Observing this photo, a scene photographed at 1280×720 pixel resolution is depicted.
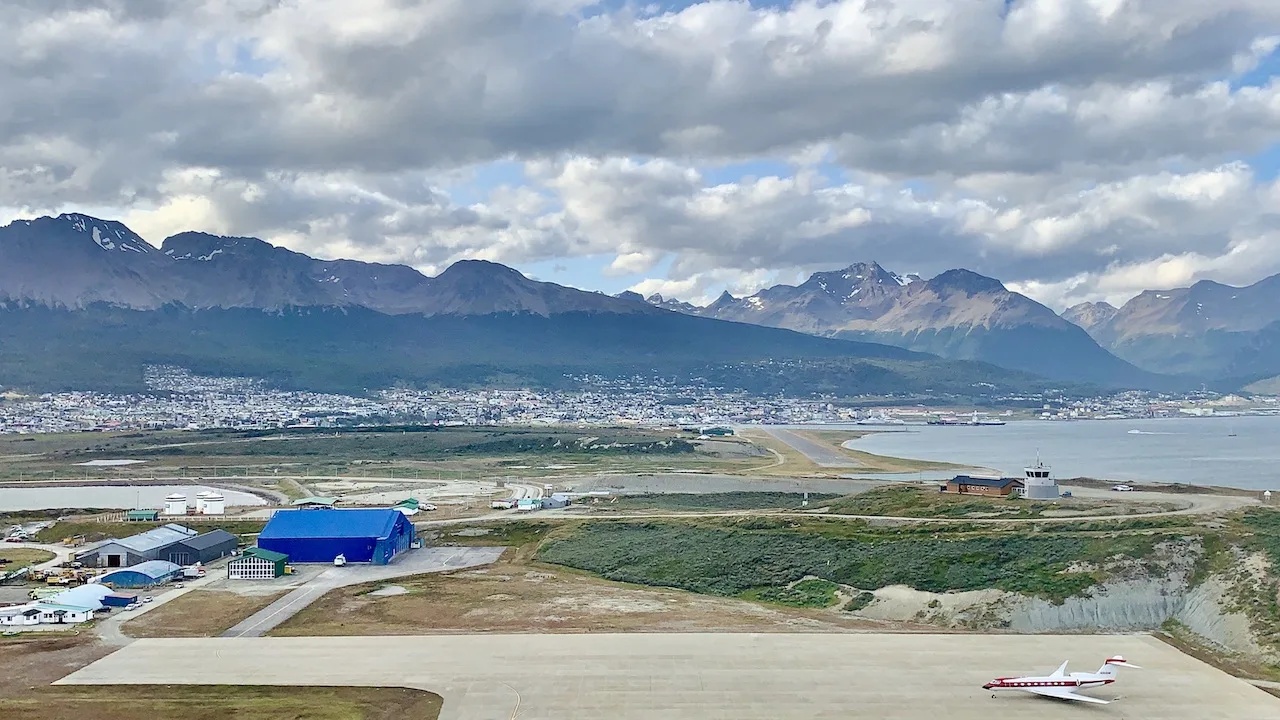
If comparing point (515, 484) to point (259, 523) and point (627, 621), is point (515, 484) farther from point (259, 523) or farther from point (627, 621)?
point (627, 621)

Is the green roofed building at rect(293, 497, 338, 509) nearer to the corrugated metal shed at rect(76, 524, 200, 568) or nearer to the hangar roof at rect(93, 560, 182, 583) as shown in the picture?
the corrugated metal shed at rect(76, 524, 200, 568)

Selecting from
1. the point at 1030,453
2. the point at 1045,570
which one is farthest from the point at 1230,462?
the point at 1045,570

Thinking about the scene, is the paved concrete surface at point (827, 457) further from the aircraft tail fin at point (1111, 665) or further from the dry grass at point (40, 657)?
the dry grass at point (40, 657)

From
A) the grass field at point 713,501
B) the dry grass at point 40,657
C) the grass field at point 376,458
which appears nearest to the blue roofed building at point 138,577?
the dry grass at point 40,657

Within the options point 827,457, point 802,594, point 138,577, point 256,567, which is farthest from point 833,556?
point 827,457

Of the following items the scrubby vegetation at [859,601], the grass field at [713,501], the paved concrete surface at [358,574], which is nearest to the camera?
the paved concrete surface at [358,574]

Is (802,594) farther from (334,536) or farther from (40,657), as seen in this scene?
(40,657)

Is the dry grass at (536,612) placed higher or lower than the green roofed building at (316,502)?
higher

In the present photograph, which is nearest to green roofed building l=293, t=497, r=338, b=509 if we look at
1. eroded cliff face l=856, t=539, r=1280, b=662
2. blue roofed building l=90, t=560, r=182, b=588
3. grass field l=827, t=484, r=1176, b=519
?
blue roofed building l=90, t=560, r=182, b=588
